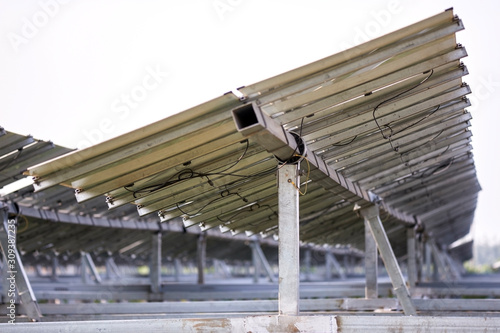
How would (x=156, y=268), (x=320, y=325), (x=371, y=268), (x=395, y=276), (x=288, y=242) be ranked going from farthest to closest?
1. (x=156, y=268)
2. (x=371, y=268)
3. (x=395, y=276)
4. (x=288, y=242)
5. (x=320, y=325)

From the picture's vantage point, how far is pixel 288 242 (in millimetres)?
5211

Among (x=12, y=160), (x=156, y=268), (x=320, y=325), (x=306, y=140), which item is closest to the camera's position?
(x=320, y=325)

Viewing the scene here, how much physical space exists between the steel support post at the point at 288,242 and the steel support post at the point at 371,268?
538 centimetres

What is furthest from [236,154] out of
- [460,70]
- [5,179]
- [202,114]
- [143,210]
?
[5,179]

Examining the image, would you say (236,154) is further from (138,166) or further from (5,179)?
(5,179)

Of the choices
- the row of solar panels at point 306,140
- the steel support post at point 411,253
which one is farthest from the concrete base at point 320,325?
the steel support post at point 411,253

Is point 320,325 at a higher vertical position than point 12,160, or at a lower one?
lower

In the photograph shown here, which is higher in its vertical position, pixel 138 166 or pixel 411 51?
pixel 411 51

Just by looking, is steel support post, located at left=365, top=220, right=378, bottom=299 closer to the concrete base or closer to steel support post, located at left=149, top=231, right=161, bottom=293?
the concrete base

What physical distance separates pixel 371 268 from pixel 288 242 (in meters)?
5.94

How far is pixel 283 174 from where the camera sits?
543 centimetres

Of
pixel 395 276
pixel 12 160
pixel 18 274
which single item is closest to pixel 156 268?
pixel 18 274

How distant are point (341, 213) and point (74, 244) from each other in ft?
24.9

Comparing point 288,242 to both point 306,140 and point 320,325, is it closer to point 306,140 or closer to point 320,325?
point 320,325
